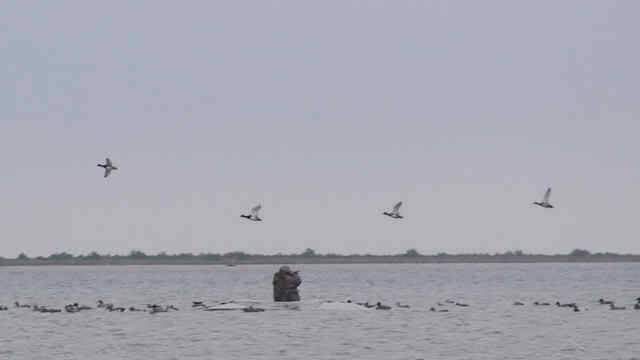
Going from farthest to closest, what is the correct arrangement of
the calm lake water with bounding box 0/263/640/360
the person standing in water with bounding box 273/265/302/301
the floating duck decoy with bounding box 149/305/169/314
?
the floating duck decoy with bounding box 149/305/169/314 < the person standing in water with bounding box 273/265/302/301 < the calm lake water with bounding box 0/263/640/360

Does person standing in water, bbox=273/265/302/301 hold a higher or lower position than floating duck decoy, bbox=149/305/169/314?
higher

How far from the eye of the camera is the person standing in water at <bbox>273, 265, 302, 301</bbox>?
88.3 meters

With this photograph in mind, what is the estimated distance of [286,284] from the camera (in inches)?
3563

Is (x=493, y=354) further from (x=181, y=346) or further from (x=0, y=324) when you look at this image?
(x=0, y=324)

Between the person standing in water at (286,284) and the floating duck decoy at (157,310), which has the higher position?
the person standing in water at (286,284)

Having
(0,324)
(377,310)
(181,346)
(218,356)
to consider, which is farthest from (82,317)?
(218,356)

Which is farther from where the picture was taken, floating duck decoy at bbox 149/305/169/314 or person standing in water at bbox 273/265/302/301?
floating duck decoy at bbox 149/305/169/314

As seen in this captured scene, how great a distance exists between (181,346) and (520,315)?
29.1 metres

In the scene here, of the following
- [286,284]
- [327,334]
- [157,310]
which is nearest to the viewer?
[327,334]

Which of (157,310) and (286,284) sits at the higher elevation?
(286,284)

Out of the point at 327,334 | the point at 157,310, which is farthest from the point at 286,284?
the point at 327,334

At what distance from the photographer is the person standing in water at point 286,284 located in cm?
8835

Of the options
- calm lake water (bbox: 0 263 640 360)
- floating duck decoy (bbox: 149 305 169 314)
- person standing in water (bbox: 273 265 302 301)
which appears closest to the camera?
calm lake water (bbox: 0 263 640 360)

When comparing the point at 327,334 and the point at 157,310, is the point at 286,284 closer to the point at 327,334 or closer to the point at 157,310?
the point at 157,310
